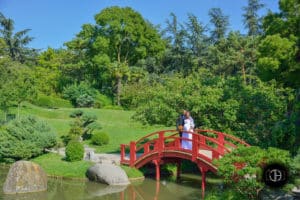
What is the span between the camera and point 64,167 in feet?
64.0

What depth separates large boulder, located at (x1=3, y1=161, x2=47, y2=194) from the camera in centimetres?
1572

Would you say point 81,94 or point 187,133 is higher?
point 81,94

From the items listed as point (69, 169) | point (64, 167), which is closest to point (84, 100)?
point (64, 167)

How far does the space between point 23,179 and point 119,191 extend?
11.5ft

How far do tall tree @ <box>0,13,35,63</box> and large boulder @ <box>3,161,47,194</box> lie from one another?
45.5 metres

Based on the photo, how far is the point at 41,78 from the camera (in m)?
51.1

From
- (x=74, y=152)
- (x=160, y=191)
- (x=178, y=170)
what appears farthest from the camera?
(x=74, y=152)

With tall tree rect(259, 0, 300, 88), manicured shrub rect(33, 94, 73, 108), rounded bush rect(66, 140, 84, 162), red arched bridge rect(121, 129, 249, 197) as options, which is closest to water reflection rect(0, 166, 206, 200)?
red arched bridge rect(121, 129, 249, 197)

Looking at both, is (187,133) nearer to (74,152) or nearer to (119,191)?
(119,191)

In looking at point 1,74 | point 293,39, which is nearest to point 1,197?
point 293,39

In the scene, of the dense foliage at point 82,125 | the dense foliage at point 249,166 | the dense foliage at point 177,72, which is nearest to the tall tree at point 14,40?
the dense foliage at point 177,72

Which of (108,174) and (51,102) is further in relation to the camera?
(51,102)

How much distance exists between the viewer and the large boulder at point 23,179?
15719 mm

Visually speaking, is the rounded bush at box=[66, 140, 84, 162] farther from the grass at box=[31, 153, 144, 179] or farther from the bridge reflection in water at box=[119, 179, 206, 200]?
the bridge reflection in water at box=[119, 179, 206, 200]
